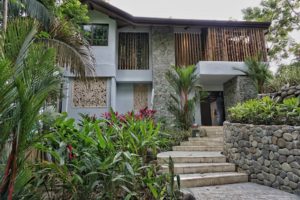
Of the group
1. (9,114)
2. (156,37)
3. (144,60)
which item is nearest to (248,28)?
(156,37)

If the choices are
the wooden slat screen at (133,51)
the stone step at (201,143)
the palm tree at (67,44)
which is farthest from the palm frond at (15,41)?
the wooden slat screen at (133,51)

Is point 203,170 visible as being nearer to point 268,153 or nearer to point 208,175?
point 208,175

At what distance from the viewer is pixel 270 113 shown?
4215 millimetres

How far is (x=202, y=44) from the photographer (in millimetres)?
10078

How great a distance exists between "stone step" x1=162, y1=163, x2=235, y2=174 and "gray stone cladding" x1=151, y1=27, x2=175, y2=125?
14.9 feet

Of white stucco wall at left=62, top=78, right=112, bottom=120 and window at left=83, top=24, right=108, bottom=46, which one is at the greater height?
window at left=83, top=24, right=108, bottom=46

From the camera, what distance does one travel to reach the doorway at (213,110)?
11.5 m

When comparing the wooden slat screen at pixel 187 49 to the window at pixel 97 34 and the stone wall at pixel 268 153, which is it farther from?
the stone wall at pixel 268 153

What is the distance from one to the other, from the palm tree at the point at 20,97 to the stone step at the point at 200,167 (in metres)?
3.26

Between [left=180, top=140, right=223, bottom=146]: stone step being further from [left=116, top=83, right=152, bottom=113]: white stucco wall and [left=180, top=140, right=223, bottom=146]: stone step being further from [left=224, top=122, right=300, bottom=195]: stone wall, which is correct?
[left=116, top=83, right=152, bottom=113]: white stucco wall

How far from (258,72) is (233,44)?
78.4 inches

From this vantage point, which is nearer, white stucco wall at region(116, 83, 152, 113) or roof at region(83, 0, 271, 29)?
roof at region(83, 0, 271, 29)

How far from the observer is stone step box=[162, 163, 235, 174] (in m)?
4.29

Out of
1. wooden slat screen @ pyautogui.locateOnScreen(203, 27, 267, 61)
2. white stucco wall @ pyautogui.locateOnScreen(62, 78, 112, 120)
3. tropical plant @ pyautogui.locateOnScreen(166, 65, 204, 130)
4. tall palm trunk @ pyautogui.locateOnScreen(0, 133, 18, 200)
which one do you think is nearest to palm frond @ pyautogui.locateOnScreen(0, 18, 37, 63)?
tall palm trunk @ pyautogui.locateOnScreen(0, 133, 18, 200)
